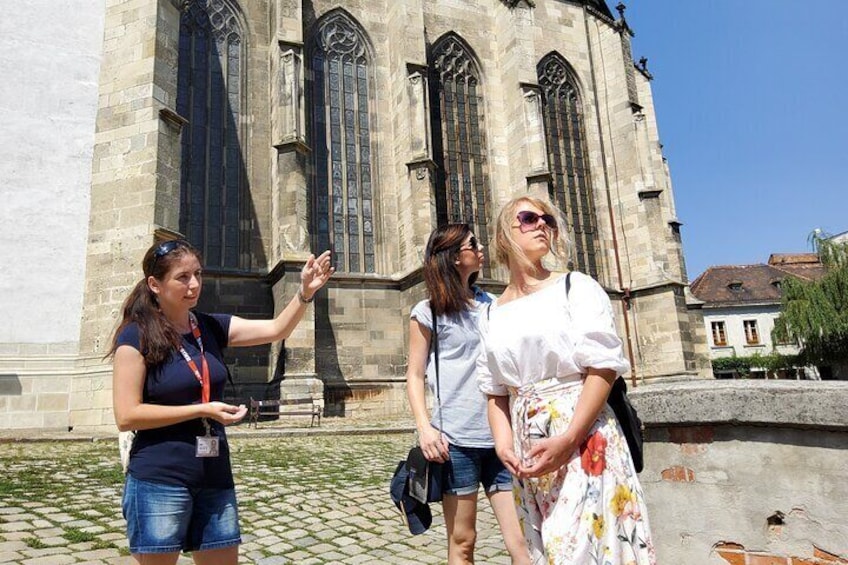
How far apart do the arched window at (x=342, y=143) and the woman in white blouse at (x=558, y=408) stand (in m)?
13.1

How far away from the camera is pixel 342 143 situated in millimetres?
15641

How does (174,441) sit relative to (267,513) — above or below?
above

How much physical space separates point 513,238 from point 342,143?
14.4 metres

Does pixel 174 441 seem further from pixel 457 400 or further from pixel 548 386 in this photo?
pixel 548 386

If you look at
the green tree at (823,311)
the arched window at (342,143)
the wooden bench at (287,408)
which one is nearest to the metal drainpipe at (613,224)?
the arched window at (342,143)

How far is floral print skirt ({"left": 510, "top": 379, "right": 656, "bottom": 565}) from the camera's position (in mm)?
1530

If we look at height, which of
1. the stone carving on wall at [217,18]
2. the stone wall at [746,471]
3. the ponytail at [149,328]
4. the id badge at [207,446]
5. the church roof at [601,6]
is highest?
the church roof at [601,6]

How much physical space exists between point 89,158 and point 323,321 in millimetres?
6047

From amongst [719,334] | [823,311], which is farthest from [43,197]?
[719,334]

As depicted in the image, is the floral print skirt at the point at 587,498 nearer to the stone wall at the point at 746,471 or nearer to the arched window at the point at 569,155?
the stone wall at the point at 746,471

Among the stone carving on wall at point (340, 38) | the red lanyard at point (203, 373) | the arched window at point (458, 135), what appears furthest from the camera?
the arched window at point (458, 135)

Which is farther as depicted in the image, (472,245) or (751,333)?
(751,333)

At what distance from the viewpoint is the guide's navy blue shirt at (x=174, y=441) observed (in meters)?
1.82

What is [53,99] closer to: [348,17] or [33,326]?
[33,326]
